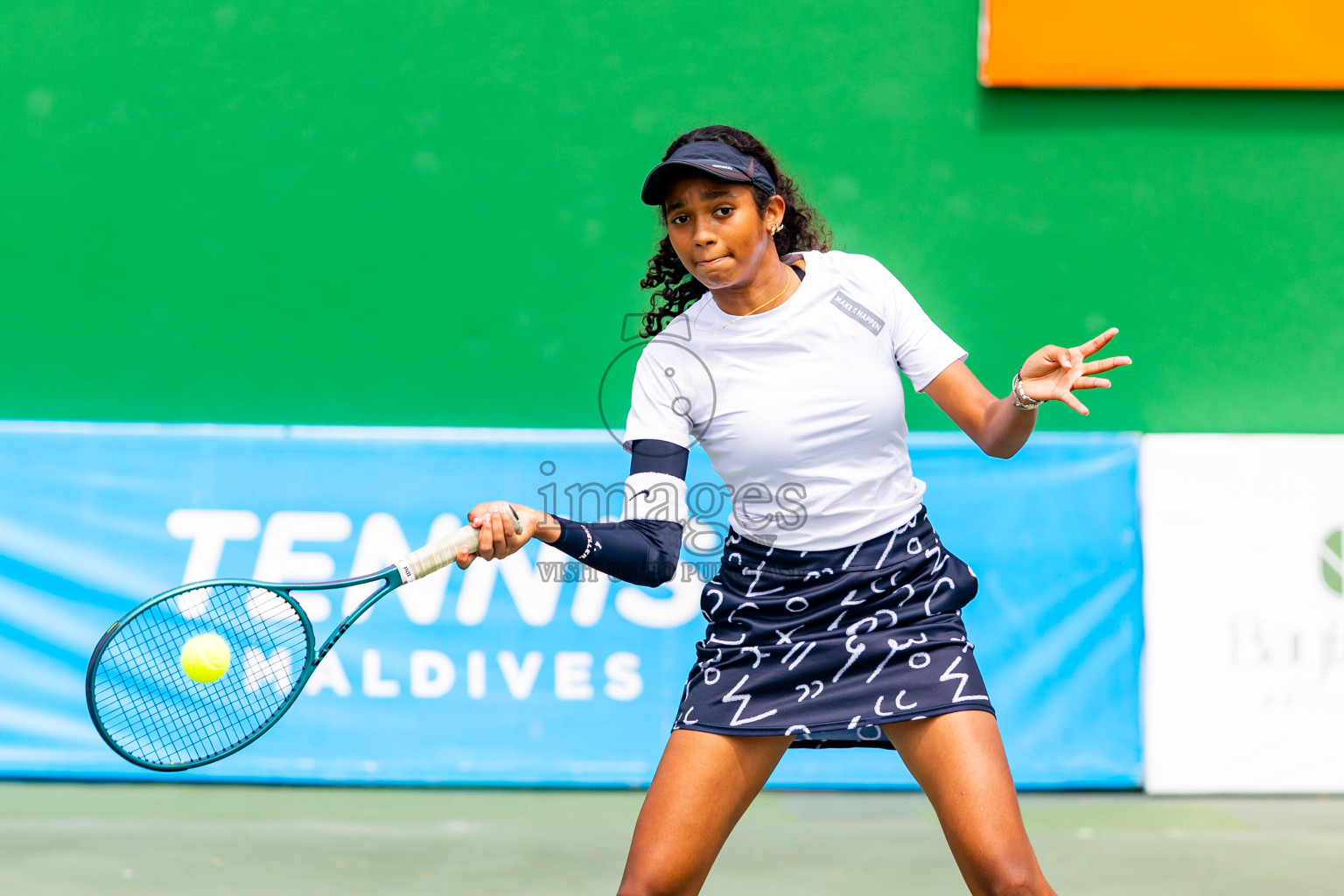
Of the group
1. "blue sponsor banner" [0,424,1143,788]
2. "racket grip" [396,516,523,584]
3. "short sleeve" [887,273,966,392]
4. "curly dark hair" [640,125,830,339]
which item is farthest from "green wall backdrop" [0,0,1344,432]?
"racket grip" [396,516,523,584]

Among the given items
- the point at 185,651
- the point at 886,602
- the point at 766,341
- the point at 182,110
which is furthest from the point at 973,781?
the point at 182,110

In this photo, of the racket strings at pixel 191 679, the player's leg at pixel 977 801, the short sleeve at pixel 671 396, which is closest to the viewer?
the player's leg at pixel 977 801

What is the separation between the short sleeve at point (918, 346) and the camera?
7.97 feet

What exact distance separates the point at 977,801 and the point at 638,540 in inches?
27.9

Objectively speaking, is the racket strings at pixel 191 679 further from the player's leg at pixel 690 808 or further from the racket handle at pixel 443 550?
the player's leg at pixel 690 808

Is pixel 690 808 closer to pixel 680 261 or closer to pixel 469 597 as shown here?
pixel 680 261

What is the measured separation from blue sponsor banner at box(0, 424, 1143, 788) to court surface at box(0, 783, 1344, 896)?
0.44 feet

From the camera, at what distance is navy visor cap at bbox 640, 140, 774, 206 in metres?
2.26

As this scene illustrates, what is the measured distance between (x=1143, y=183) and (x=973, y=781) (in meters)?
3.38

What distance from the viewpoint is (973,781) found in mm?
2143

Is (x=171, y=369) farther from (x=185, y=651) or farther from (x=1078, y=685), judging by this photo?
(x=1078, y=685)

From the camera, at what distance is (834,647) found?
233cm

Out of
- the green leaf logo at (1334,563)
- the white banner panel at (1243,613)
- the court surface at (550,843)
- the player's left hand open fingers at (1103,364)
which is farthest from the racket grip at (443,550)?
the green leaf logo at (1334,563)

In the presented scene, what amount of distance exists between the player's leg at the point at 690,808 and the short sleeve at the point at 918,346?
0.71 metres
